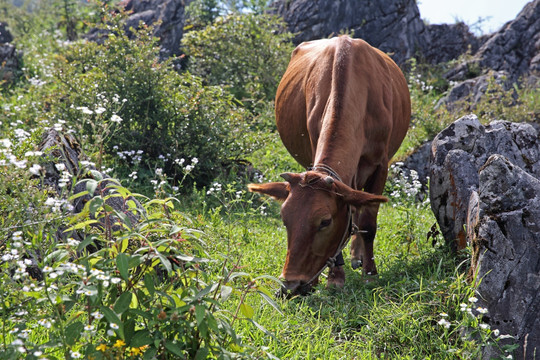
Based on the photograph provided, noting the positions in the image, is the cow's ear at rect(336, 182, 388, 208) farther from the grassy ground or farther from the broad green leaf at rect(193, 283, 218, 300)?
the broad green leaf at rect(193, 283, 218, 300)

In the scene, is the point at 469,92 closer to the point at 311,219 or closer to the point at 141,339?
the point at 311,219

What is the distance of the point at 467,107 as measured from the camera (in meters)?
10.6

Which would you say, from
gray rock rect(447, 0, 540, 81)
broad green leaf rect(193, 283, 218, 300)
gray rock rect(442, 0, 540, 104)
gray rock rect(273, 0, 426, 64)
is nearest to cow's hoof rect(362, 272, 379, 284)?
broad green leaf rect(193, 283, 218, 300)

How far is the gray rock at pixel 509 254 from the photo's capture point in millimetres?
3725

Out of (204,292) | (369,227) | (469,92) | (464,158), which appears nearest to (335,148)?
(369,227)

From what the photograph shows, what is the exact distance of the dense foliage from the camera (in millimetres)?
2682

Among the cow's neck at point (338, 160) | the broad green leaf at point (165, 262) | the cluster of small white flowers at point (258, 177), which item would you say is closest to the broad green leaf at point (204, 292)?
the broad green leaf at point (165, 262)

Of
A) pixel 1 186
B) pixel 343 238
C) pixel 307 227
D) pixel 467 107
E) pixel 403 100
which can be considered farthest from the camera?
pixel 467 107

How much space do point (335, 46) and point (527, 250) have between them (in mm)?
2870

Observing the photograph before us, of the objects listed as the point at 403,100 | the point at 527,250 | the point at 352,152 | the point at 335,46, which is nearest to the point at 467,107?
the point at 403,100

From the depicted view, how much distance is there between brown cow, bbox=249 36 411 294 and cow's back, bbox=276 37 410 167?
10 mm

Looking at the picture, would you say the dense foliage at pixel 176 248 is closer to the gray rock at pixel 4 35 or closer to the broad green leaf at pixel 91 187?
the broad green leaf at pixel 91 187

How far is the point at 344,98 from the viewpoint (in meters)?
5.06

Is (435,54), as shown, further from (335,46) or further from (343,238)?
(343,238)
